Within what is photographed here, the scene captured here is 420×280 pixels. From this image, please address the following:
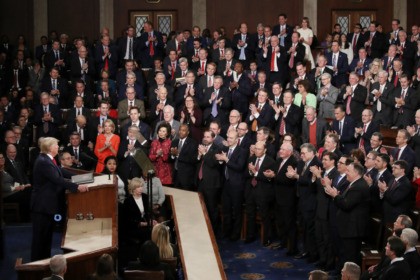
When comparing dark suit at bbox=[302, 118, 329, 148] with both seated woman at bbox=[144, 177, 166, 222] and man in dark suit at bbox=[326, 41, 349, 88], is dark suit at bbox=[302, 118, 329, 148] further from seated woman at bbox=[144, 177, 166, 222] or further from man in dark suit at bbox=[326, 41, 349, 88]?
seated woman at bbox=[144, 177, 166, 222]

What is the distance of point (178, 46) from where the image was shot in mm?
16391

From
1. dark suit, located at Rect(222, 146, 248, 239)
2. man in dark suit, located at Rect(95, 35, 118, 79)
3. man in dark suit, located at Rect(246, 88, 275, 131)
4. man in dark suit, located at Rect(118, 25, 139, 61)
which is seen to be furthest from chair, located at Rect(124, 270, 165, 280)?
man in dark suit, located at Rect(118, 25, 139, 61)

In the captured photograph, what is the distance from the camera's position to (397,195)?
961 cm

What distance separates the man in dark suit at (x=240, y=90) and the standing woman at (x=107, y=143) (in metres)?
2.52

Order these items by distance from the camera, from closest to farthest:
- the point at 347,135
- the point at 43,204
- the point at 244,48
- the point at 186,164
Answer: the point at 43,204 → the point at 186,164 → the point at 347,135 → the point at 244,48

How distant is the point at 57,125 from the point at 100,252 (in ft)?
22.0

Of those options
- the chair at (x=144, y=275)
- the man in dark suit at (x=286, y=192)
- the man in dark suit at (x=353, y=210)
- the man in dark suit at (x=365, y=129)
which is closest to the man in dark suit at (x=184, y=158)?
the man in dark suit at (x=286, y=192)

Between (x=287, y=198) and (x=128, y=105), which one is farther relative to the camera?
(x=128, y=105)

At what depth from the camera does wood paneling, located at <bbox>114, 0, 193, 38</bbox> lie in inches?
772

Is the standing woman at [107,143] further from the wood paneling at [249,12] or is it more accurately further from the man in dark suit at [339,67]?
the wood paneling at [249,12]

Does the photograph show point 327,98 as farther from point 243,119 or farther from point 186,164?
point 186,164

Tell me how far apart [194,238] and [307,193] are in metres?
2.00

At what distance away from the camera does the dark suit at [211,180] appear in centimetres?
1152

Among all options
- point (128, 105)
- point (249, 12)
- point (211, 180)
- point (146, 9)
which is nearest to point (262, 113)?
point (211, 180)
